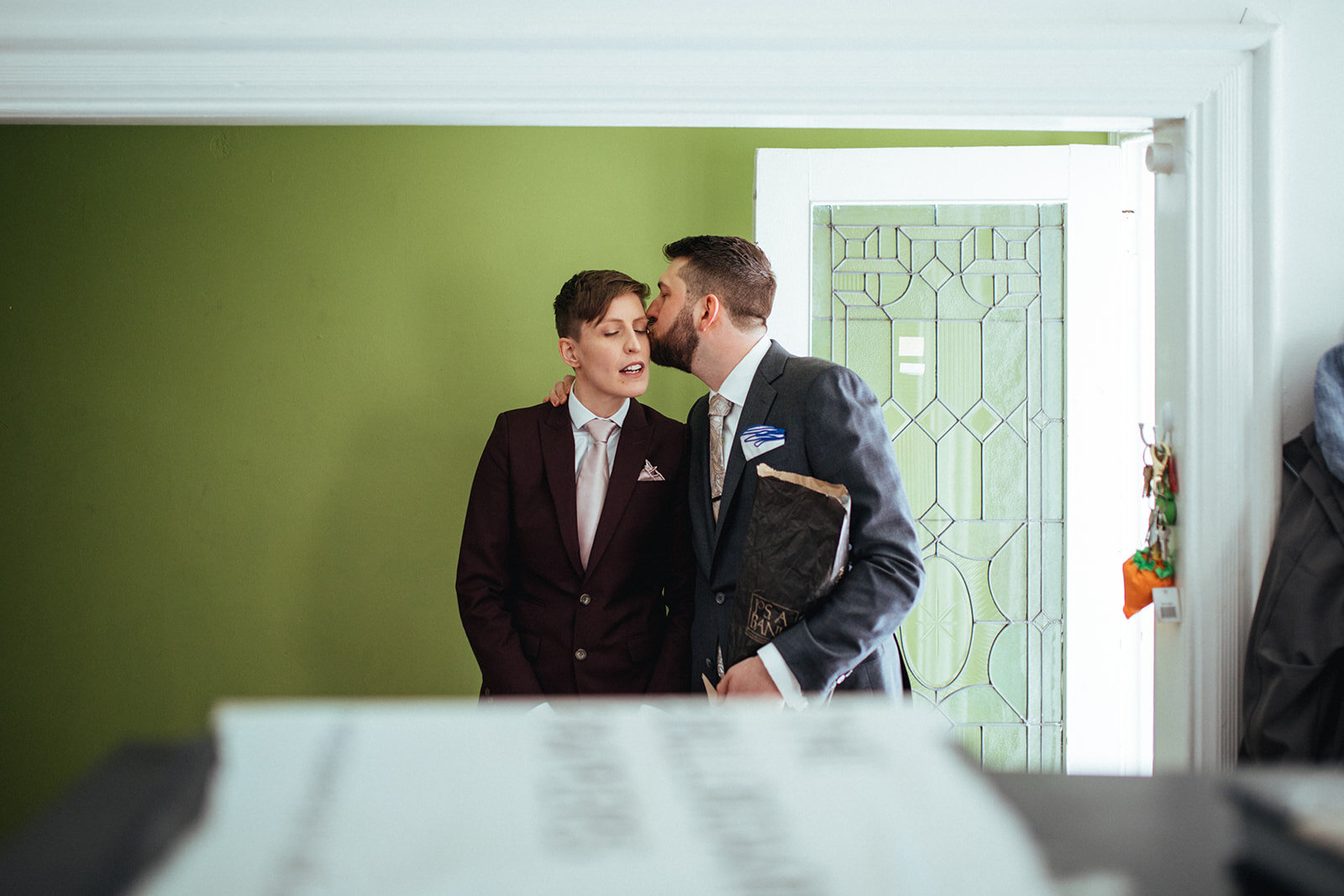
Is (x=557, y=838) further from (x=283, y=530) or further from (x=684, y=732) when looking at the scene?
(x=283, y=530)

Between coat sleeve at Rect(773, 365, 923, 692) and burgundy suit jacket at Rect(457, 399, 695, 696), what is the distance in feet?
1.56

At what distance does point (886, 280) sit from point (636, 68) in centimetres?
Result: 132

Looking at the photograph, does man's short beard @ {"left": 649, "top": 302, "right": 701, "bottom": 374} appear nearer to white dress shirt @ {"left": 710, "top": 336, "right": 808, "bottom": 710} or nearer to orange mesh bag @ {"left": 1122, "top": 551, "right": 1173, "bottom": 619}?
white dress shirt @ {"left": 710, "top": 336, "right": 808, "bottom": 710}

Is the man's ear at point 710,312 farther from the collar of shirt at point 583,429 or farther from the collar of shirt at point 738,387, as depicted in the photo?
the collar of shirt at point 583,429

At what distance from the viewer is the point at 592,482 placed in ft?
6.77

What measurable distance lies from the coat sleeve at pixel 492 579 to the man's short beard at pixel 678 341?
15.9 inches

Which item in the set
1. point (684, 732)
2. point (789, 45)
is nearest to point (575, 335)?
point (789, 45)

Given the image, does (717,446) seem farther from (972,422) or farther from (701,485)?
(972,422)

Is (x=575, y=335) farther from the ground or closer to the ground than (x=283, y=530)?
farther from the ground

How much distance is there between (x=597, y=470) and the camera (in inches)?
81.6

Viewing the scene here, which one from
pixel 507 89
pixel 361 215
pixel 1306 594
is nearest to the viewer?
pixel 1306 594

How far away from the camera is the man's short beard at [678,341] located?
1.93m

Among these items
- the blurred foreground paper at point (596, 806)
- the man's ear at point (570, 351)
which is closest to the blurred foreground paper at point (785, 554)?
the man's ear at point (570, 351)

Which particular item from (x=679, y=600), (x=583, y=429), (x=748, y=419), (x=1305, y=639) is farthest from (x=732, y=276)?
(x=1305, y=639)
